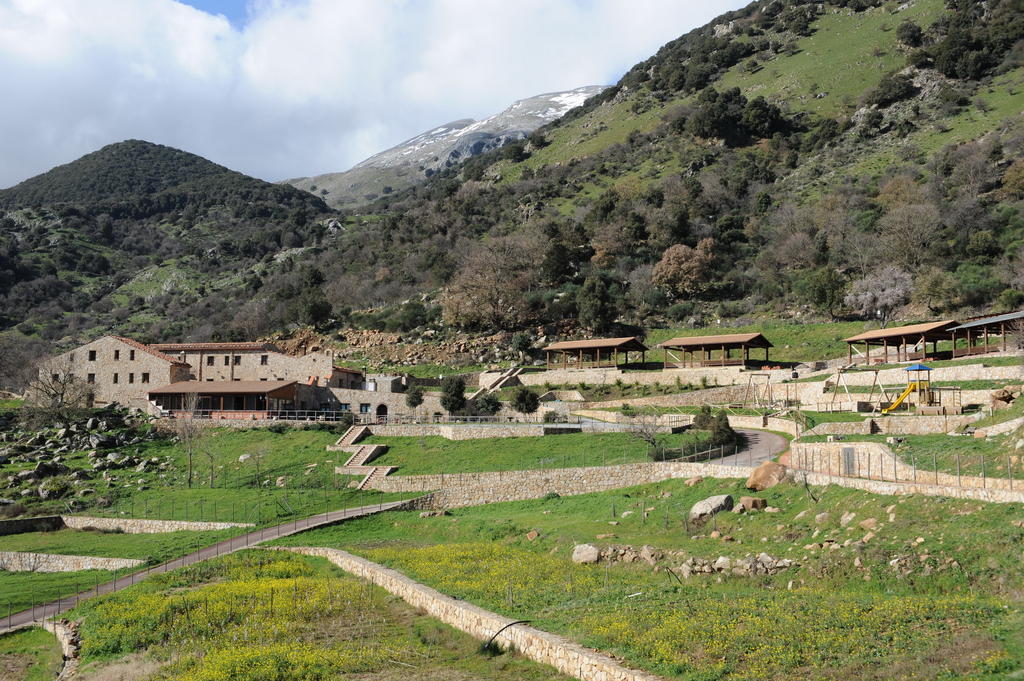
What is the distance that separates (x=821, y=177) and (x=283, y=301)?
227 ft

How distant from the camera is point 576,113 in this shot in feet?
566

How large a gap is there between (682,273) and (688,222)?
636 inches

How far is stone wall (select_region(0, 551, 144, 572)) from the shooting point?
3400 centimetres

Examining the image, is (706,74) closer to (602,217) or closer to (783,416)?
(602,217)

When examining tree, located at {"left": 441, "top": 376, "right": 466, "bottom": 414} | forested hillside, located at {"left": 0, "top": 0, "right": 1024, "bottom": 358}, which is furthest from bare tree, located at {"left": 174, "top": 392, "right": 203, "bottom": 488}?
forested hillside, located at {"left": 0, "top": 0, "right": 1024, "bottom": 358}

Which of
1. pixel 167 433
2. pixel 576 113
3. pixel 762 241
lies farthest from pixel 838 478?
pixel 576 113

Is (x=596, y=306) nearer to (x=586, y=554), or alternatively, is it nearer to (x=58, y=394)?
(x=58, y=394)

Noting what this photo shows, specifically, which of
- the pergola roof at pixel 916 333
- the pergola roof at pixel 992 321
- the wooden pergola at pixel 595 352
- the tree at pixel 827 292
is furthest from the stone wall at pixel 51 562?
the tree at pixel 827 292

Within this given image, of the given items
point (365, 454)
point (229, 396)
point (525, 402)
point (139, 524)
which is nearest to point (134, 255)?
point (229, 396)

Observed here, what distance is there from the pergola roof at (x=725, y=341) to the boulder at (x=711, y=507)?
100 feet

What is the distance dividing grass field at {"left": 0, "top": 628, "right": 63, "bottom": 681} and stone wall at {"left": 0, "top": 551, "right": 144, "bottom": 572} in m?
8.52

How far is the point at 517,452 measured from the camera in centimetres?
4353

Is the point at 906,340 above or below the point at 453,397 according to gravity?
above

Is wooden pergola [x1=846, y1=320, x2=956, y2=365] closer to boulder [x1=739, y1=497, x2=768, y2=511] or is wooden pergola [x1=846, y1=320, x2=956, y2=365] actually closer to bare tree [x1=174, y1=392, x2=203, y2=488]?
boulder [x1=739, y1=497, x2=768, y2=511]
